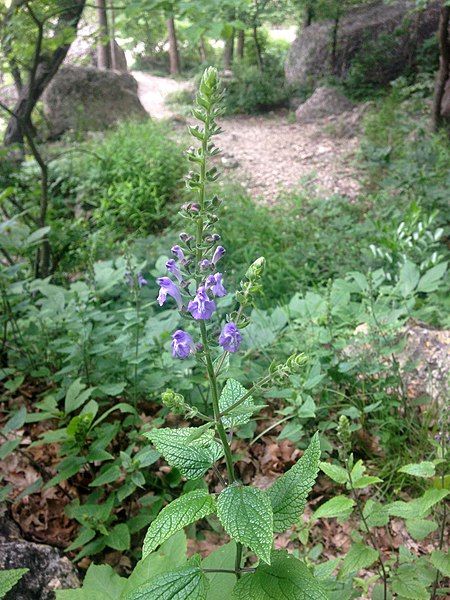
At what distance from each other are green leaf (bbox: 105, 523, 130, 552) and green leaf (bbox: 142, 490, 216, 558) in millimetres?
927

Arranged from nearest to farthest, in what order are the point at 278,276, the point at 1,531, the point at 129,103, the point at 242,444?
the point at 1,531
the point at 242,444
the point at 278,276
the point at 129,103

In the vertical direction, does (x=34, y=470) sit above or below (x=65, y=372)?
below

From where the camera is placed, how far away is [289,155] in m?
8.67

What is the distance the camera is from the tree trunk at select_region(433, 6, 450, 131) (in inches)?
249

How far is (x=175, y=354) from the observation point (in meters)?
1.05

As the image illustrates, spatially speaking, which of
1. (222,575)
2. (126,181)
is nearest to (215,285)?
(222,575)

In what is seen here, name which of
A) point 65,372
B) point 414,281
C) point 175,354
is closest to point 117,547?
point 65,372

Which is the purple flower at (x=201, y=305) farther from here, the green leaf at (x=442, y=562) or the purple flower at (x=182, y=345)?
the green leaf at (x=442, y=562)

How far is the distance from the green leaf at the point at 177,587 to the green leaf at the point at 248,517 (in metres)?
0.15

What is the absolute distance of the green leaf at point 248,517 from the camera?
0.92 meters

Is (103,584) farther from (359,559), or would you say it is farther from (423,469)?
(423,469)

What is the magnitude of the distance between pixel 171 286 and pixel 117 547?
1183 millimetres

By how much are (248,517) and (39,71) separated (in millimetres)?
5611

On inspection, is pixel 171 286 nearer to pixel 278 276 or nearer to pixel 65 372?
pixel 65 372
